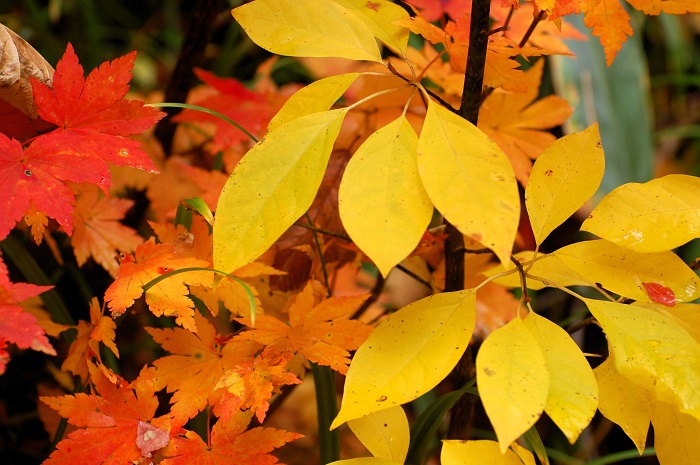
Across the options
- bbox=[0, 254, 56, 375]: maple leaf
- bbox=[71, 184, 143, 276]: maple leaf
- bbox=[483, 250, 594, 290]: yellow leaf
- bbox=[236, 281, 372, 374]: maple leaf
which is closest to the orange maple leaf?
bbox=[483, 250, 594, 290]: yellow leaf

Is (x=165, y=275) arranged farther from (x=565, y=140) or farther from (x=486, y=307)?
(x=486, y=307)

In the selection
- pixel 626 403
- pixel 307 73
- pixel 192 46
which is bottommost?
pixel 626 403

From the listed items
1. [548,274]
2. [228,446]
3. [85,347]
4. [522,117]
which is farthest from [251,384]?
[522,117]

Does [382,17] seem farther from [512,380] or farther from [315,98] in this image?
[512,380]

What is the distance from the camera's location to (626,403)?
54cm

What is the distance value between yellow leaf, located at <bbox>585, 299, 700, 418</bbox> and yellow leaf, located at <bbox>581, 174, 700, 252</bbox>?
0.18 ft

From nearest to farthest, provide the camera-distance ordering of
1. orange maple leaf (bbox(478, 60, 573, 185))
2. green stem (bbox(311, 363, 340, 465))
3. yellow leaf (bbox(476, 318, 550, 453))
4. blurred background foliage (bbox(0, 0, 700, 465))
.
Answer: yellow leaf (bbox(476, 318, 550, 453)) < green stem (bbox(311, 363, 340, 465)) < orange maple leaf (bbox(478, 60, 573, 185)) < blurred background foliage (bbox(0, 0, 700, 465))

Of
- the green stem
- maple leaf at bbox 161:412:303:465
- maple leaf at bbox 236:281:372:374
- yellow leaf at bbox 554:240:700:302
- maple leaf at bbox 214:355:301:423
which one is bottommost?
the green stem

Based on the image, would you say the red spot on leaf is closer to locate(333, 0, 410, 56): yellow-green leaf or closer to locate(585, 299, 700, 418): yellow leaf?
locate(585, 299, 700, 418): yellow leaf

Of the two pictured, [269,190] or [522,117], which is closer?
[269,190]

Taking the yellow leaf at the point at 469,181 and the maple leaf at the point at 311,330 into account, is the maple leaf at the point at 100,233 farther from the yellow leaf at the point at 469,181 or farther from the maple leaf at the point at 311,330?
the yellow leaf at the point at 469,181

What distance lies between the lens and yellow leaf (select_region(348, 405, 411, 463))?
0.55 m

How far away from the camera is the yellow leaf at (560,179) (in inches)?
20.9

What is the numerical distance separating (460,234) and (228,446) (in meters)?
0.28
